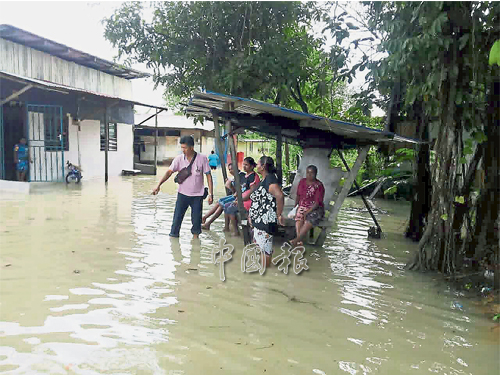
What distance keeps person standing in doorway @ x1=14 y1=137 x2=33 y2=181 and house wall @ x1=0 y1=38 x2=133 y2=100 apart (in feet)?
9.32

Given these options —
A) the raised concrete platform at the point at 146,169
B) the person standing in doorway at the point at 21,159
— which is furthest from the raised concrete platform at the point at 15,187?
the raised concrete platform at the point at 146,169

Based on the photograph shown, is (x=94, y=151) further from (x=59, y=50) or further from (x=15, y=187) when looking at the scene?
(x=15, y=187)

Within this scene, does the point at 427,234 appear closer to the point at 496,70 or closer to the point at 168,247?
the point at 496,70

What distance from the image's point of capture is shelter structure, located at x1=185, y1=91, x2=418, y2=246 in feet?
19.9

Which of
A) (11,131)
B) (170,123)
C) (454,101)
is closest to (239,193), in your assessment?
(454,101)

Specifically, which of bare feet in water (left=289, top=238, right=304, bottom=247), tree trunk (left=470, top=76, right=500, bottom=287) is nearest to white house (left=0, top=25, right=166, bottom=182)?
bare feet in water (left=289, top=238, right=304, bottom=247)

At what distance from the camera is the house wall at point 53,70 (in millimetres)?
15070

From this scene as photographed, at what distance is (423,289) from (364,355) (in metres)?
2.05

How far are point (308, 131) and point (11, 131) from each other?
37.1 ft

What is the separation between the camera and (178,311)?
4227mm

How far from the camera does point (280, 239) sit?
7.82 metres

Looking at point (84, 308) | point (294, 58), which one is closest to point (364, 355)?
point (84, 308)

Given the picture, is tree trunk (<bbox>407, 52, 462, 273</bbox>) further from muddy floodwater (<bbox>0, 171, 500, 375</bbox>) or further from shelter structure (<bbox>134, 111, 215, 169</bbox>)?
shelter structure (<bbox>134, 111, 215, 169</bbox>)

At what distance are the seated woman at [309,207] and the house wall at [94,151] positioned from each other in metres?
12.4
